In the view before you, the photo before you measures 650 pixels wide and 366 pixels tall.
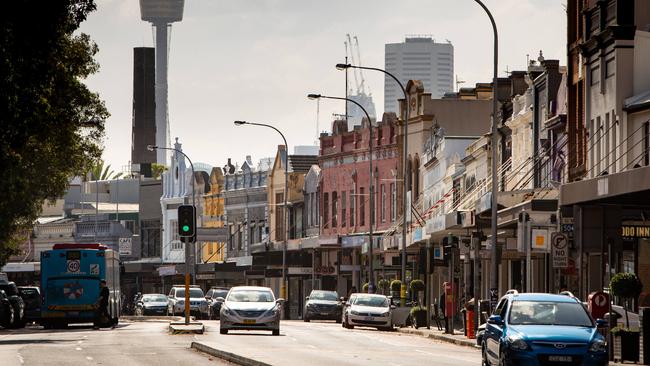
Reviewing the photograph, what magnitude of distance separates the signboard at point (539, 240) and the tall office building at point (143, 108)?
129791 mm

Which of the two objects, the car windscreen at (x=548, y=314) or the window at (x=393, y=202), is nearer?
the car windscreen at (x=548, y=314)

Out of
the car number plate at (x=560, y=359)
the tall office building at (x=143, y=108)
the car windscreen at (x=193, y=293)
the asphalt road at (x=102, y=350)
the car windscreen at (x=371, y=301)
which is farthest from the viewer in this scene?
the tall office building at (x=143, y=108)

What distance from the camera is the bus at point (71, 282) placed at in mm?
60250

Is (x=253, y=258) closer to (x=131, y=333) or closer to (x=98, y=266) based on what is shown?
(x=98, y=266)

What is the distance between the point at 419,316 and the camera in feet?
205

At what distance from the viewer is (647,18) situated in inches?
1903

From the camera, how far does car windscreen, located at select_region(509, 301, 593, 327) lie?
28.2 m

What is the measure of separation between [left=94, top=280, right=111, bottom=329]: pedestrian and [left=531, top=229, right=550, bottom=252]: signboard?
2183 centimetres

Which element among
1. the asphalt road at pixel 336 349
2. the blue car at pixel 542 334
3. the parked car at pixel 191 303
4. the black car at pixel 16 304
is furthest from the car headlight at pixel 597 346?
the parked car at pixel 191 303

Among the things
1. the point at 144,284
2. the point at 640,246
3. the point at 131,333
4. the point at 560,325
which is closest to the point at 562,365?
the point at 560,325

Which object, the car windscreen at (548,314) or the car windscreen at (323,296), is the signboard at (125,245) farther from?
the car windscreen at (548,314)

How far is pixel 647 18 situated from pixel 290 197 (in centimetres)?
6066

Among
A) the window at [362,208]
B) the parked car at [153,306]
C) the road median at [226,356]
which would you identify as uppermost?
the window at [362,208]

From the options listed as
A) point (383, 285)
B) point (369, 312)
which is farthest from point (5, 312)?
point (383, 285)
